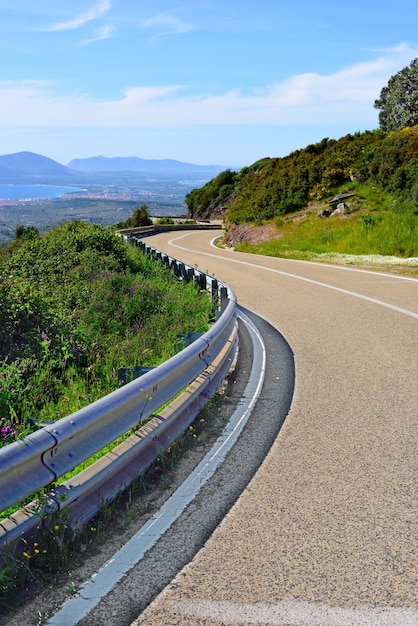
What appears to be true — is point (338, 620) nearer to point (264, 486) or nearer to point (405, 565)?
point (405, 565)

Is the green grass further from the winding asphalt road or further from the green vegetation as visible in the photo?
the winding asphalt road

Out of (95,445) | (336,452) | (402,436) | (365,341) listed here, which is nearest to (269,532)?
(95,445)

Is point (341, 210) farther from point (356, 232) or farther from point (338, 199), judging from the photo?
point (356, 232)

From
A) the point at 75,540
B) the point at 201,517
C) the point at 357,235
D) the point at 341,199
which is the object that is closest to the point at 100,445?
the point at 75,540

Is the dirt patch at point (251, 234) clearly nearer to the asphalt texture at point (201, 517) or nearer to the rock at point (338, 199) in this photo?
the rock at point (338, 199)

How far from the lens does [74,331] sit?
9.52 metres

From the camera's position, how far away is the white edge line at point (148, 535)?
319 centimetres

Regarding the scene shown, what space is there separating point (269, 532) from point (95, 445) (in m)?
1.13

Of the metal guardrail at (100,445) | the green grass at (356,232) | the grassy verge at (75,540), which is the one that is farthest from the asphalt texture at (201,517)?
the green grass at (356,232)

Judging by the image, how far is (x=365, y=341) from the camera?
32.9ft

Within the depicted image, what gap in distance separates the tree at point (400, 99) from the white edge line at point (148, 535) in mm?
78181

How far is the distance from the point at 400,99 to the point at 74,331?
83464 mm

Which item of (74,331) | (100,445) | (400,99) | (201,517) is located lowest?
(201,517)

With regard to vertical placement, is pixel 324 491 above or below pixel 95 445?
below
